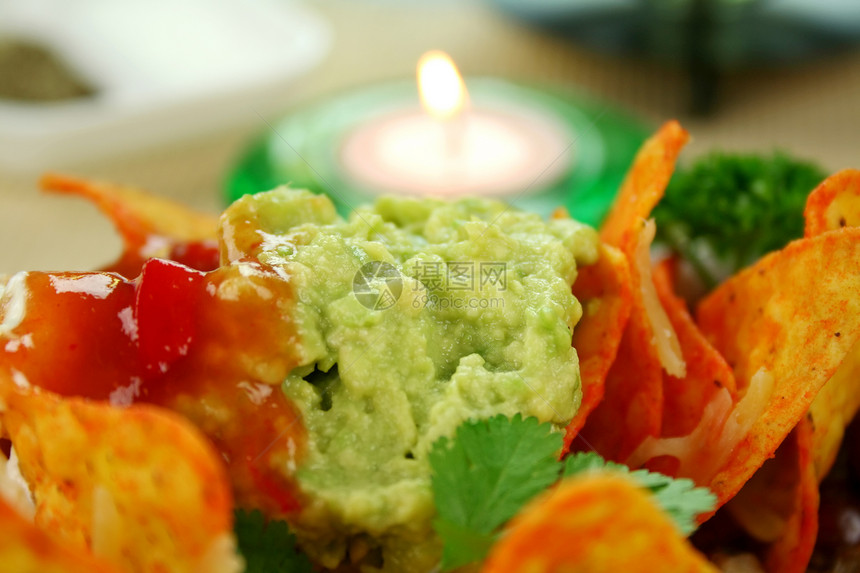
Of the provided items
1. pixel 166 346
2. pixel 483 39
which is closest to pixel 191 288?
pixel 166 346

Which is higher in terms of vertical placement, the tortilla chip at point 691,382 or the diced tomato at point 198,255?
the diced tomato at point 198,255

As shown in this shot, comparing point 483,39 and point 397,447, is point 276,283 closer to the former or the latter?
point 397,447

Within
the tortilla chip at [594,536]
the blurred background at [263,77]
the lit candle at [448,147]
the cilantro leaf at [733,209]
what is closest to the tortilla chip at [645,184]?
the cilantro leaf at [733,209]

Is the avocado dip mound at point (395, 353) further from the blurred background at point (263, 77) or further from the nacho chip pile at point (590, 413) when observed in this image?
the blurred background at point (263, 77)

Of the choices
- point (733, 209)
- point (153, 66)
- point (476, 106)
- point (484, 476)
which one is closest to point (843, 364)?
point (733, 209)

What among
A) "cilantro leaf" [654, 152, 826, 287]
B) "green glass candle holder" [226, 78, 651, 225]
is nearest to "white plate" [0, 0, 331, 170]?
"green glass candle holder" [226, 78, 651, 225]

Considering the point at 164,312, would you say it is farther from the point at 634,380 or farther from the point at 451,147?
the point at 451,147

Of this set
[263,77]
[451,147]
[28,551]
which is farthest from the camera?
[263,77]
